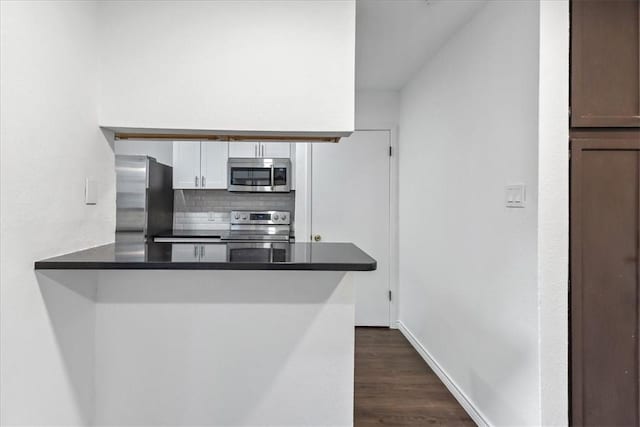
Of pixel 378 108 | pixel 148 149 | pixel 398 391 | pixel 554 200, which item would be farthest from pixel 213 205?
pixel 554 200

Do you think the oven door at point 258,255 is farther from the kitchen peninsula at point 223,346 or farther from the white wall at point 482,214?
the white wall at point 482,214

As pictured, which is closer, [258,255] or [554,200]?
[258,255]

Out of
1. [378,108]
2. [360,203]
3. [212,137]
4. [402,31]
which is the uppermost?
[402,31]

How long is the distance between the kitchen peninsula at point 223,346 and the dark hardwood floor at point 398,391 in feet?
2.68

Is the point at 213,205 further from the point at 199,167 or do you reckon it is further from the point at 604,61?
the point at 604,61

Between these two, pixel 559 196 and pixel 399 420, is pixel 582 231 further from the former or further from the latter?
pixel 399 420

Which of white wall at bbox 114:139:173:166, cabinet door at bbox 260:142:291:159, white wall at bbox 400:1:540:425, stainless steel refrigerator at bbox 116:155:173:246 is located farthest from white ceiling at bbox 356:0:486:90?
stainless steel refrigerator at bbox 116:155:173:246

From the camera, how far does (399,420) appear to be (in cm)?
230

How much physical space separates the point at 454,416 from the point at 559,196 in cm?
148

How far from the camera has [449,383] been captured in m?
2.73

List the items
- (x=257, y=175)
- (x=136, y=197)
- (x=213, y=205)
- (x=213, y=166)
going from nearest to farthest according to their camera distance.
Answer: (x=136, y=197)
(x=257, y=175)
(x=213, y=166)
(x=213, y=205)

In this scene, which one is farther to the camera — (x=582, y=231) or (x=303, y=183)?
(x=303, y=183)

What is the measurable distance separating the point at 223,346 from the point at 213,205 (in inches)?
109

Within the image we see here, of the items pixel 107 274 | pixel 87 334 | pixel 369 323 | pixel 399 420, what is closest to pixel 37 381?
pixel 87 334
